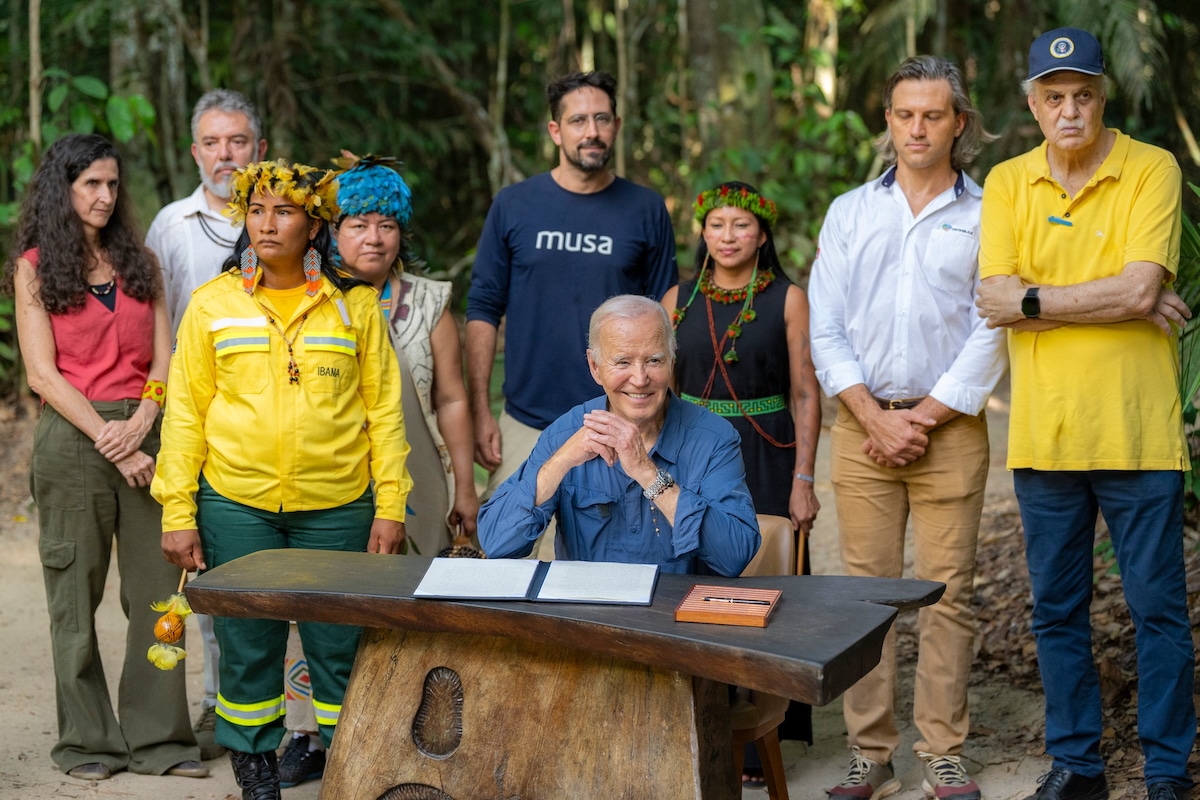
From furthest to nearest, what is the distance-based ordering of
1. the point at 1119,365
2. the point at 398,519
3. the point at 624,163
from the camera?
the point at 624,163, the point at 398,519, the point at 1119,365

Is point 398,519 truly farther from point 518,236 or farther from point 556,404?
point 518,236

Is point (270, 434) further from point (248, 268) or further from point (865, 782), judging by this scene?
point (865, 782)

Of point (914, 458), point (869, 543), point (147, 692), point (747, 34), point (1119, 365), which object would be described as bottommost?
point (147, 692)

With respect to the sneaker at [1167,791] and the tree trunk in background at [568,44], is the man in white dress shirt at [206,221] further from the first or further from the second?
the tree trunk in background at [568,44]

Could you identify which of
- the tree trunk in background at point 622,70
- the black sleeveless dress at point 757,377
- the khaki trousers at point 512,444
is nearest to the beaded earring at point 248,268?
the khaki trousers at point 512,444

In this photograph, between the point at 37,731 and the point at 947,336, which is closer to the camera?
Result: the point at 947,336

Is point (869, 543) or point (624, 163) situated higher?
point (624, 163)

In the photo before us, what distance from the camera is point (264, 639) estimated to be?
3797mm

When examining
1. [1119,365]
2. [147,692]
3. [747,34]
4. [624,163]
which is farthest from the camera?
[624,163]

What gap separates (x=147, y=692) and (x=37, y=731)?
Result: 77cm

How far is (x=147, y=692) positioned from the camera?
4.38m

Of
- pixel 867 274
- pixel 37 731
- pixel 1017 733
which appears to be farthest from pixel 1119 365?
pixel 37 731

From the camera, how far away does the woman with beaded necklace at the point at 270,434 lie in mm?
3734

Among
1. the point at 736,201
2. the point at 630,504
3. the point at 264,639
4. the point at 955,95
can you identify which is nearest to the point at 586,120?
the point at 736,201
